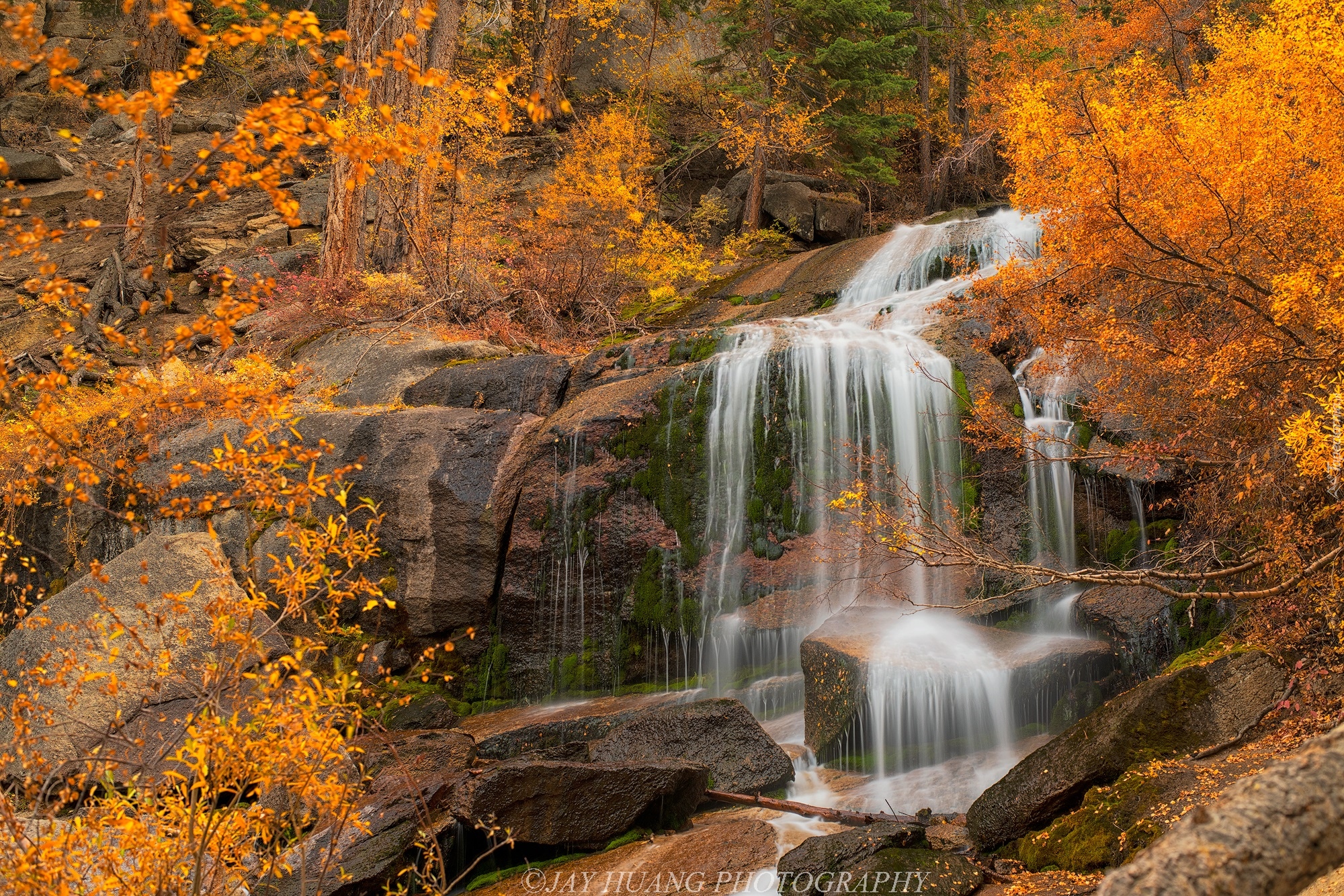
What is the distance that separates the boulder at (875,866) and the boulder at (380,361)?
28.9 feet

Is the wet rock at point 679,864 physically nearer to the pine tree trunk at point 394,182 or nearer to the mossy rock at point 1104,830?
the mossy rock at point 1104,830

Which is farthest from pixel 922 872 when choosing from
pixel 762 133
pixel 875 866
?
pixel 762 133

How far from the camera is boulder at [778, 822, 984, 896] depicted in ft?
17.1

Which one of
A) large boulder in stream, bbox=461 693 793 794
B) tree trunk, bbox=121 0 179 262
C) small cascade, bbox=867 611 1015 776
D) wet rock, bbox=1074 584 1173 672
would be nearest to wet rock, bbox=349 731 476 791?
large boulder in stream, bbox=461 693 793 794

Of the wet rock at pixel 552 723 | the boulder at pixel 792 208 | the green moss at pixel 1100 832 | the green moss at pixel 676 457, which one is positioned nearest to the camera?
the green moss at pixel 1100 832

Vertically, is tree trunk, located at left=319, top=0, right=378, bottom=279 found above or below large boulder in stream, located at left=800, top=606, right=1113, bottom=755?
above

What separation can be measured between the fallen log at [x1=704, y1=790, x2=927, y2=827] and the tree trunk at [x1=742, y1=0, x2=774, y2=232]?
14627 mm

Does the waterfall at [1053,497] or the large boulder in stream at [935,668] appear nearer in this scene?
the large boulder in stream at [935,668]

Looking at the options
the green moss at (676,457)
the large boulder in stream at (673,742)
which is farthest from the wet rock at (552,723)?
the green moss at (676,457)

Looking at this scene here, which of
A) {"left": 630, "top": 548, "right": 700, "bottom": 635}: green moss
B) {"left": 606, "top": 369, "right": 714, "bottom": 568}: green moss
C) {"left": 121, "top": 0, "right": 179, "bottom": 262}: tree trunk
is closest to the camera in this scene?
{"left": 630, "top": 548, "right": 700, "bottom": 635}: green moss

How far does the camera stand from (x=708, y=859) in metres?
6.08

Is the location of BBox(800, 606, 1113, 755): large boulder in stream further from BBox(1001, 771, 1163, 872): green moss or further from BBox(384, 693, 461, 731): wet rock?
BBox(384, 693, 461, 731): wet rock

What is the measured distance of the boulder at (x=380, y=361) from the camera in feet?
42.0

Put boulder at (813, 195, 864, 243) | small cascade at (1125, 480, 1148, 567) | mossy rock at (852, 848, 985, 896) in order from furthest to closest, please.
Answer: boulder at (813, 195, 864, 243)
small cascade at (1125, 480, 1148, 567)
mossy rock at (852, 848, 985, 896)
